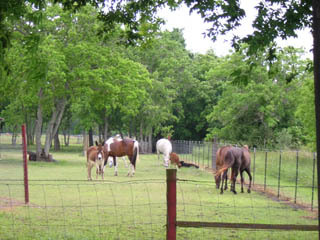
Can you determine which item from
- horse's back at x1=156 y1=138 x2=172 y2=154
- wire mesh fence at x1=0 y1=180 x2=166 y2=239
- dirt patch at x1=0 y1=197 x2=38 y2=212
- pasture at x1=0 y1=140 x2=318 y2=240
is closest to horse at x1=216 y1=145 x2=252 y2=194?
pasture at x1=0 y1=140 x2=318 y2=240

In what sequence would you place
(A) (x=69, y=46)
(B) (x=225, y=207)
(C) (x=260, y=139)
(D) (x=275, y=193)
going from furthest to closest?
1. (C) (x=260, y=139)
2. (A) (x=69, y=46)
3. (D) (x=275, y=193)
4. (B) (x=225, y=207)

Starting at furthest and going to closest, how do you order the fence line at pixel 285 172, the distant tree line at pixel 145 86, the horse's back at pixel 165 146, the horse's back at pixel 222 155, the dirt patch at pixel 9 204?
the horse's back at pixel 165 146
the distant tree line at pixel 145 86
the horse's back at pixel 222 155
the fence line at pixel 285 172
the dirt patch at pixel 9 204

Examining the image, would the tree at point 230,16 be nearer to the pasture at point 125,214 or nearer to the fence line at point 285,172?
the pasture at point 125,214

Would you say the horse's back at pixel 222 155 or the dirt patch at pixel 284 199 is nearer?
the dirt patch at pixel 284 199

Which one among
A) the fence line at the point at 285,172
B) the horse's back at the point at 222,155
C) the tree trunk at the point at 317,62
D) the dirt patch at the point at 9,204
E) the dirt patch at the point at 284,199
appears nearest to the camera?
the tree trunk at the point at 317,62

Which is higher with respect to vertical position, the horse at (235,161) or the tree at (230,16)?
the tree at (230,16)

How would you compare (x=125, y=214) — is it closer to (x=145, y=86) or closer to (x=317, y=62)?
(x=317, y=62)

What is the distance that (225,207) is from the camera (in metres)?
14.5

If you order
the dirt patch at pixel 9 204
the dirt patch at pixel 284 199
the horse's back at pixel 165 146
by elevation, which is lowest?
the dirt patch at pixel 284 199

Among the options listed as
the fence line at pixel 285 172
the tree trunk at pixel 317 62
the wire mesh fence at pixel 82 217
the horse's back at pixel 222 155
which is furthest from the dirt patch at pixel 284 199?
the tree trunk at pixel 317 62

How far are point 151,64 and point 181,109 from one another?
691 centimetres

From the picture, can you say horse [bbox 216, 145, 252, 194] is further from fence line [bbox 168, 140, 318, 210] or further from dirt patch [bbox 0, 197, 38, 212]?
dirt patch [bbox 0, 197, 38, 212]

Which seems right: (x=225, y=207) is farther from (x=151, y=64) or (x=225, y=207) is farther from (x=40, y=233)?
(x=151, y=64)

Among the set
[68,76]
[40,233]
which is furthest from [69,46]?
[40,233]
